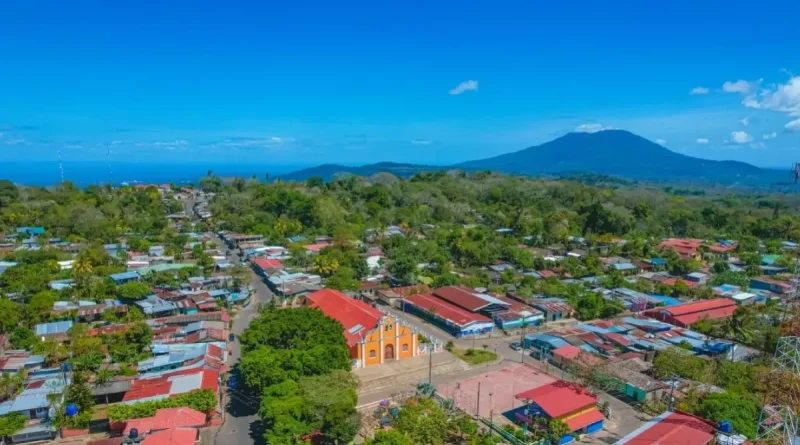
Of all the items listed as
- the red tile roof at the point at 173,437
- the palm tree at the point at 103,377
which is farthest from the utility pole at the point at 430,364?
the palm tree at the point at 103,377

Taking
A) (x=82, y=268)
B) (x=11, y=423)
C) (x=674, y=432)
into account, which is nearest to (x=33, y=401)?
(x=11, y=423)

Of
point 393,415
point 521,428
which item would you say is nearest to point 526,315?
point 521,428

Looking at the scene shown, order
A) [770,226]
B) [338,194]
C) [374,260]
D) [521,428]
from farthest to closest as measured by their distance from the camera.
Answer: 1. [338,194]
2. [770,226]
3. [374,260]
4. [521,428]

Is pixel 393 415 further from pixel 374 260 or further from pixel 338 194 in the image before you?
pixel 338 194

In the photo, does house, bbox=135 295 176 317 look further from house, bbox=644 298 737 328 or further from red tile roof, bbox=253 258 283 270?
house, bbox=644 298 737 328

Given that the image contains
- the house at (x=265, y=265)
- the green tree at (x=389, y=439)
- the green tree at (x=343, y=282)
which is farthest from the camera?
the house at (x=265, y=265)

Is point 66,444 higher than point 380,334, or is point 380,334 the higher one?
point 380,334

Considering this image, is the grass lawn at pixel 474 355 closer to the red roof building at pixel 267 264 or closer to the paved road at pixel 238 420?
the paved road at pixel 238 420
